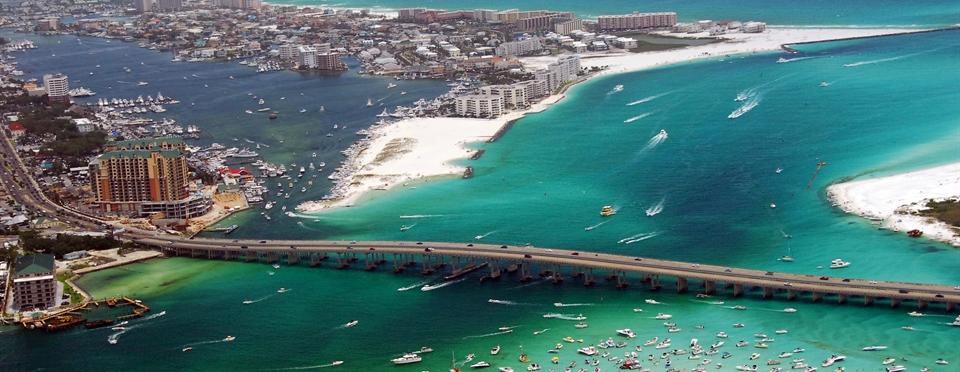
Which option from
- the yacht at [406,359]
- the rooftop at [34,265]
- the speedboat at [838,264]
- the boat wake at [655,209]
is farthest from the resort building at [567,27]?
the yacht at [406,359]

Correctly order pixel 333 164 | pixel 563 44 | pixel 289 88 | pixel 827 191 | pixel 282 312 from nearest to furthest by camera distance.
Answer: pixel 282 312 → pixel 827 191 → pixel 333 164 → pixel 289 88 → pixel 563 44

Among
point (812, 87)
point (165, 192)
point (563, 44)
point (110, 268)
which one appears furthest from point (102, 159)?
point (563, 44)

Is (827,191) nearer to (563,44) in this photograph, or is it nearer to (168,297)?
(168,297)

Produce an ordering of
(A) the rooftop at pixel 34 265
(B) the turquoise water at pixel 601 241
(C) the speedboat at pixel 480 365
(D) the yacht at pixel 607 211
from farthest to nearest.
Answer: (D) the yacht at pixel 607 211 < (A) the rooftop at pixel 34 265 < (B) the turquoise water at pixel 601 241 < (C) the speedboat at pixel 480 365

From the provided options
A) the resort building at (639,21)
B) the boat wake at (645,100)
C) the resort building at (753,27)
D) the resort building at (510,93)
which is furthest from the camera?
the resort building at (639,21)

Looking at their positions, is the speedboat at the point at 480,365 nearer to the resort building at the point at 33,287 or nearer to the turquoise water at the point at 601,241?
the turquoise water at the point at 601,241

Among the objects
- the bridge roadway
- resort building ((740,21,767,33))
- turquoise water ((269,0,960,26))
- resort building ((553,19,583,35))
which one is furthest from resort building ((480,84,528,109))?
turquoise water ((269,0,960,26))
